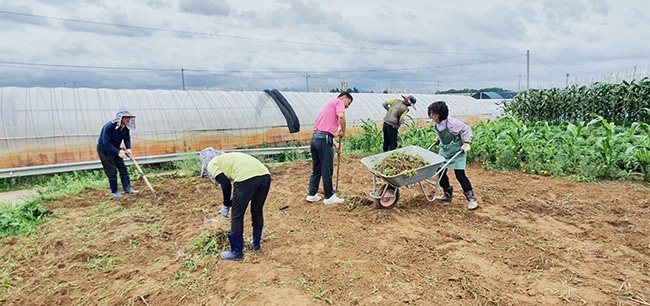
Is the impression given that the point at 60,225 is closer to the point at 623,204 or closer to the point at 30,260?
the point at 30,260

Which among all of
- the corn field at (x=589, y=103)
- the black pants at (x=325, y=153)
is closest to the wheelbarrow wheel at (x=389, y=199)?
the black pants at (x=325, y=153)

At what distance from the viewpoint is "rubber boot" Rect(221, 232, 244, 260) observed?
152 inches

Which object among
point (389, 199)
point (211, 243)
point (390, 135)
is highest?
point (390, 135)

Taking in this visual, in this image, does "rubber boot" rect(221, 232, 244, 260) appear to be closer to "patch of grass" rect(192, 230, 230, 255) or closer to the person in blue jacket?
"patch of grass" rect(192, 230, 230, 255)

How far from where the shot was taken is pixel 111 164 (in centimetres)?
673

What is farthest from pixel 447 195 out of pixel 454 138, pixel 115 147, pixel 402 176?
pixel 115 147

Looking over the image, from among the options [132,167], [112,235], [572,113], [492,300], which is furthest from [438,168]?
[572,113]

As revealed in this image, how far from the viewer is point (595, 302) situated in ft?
10.0

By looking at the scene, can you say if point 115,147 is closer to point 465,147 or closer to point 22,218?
point 22,218

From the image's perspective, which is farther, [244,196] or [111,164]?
[111,164]

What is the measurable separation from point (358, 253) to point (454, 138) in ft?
7.49

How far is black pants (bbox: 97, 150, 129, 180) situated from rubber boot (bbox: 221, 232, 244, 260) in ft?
12.6

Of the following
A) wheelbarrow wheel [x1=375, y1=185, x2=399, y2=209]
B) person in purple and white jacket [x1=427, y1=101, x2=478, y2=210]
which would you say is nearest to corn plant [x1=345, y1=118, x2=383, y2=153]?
person in purple and white jacket [x1=427, y1=101, x2=478, y2=210]

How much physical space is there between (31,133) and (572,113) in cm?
1520
